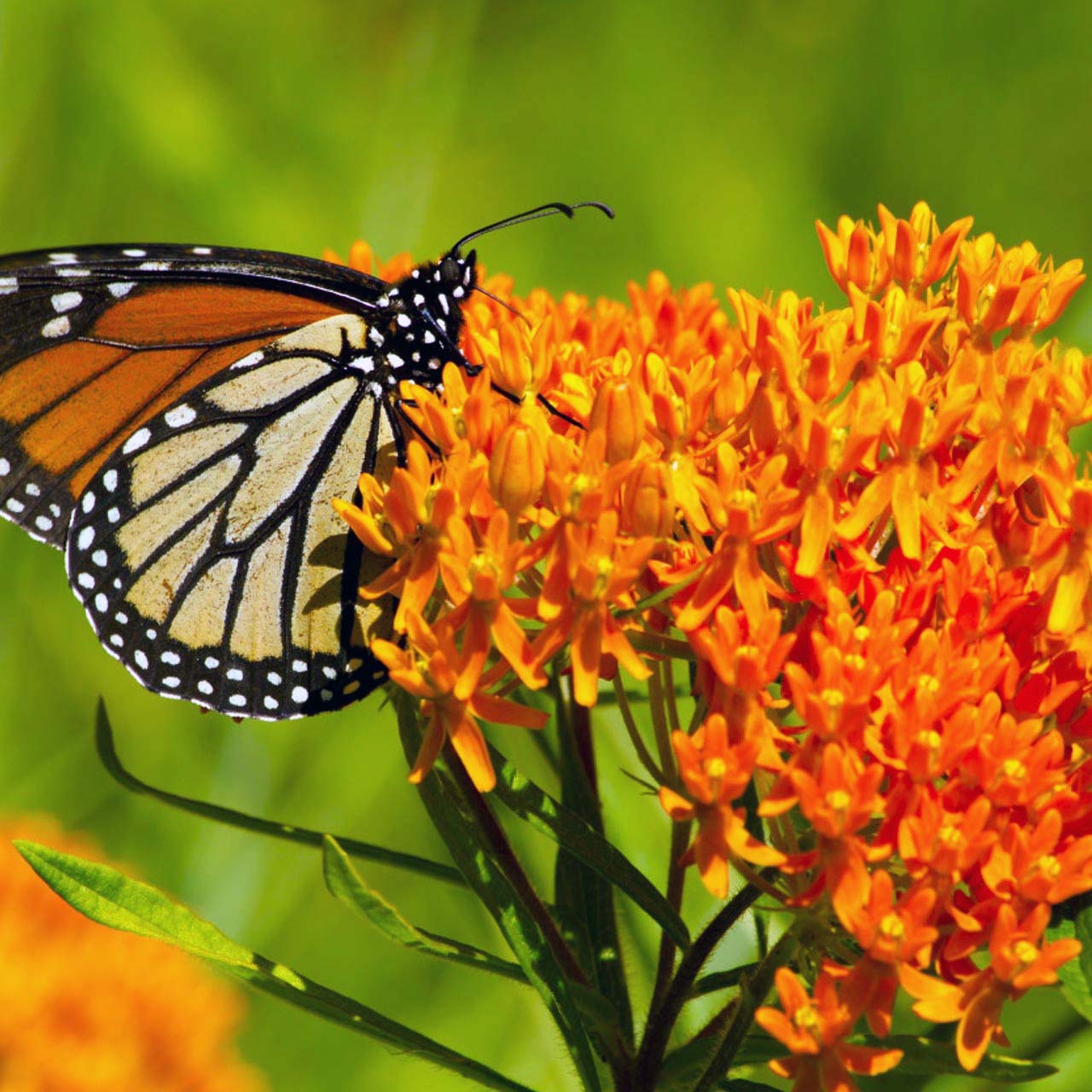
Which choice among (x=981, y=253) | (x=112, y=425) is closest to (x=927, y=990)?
(x=981, y=253)

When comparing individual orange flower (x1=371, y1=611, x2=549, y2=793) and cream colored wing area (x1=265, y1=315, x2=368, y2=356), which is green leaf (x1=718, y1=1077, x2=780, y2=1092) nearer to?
individual orange flower (x1=371, y1=611, x2=549, y2=793)

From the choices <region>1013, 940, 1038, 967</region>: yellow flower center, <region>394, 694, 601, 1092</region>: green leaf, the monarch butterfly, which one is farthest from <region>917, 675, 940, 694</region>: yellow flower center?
the monarch butterfly

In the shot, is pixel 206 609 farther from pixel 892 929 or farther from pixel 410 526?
pixel 892 929

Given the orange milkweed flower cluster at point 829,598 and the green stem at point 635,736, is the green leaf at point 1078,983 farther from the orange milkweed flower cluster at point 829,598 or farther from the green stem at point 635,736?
the green stem at point 635,736

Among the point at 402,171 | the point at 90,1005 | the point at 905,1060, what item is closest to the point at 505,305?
the point at 905,1060

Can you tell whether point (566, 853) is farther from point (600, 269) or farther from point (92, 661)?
point (600, 269)

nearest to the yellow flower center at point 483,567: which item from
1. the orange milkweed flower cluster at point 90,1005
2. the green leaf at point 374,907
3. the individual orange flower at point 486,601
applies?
the individual orange flower at point 486,601
